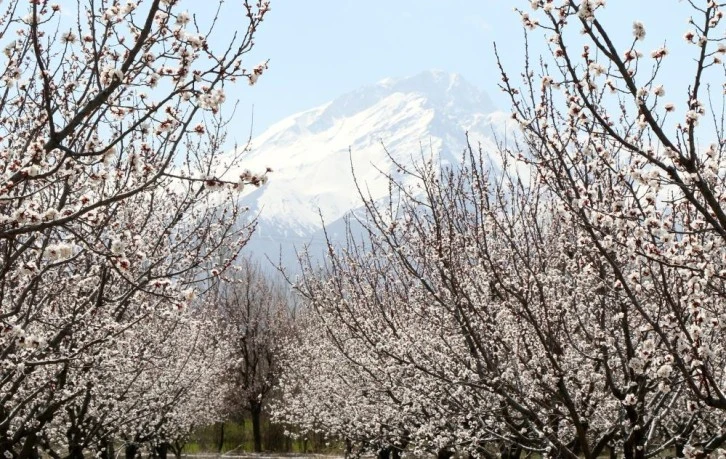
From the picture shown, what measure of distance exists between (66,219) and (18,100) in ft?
16.7

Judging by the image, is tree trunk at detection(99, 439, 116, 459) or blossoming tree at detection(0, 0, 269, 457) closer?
blossoming tree at detection(0, 0, 269, 457)

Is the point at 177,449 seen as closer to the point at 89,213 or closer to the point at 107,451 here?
the point at 107,451

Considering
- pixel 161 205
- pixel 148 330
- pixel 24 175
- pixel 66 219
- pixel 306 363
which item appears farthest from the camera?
pixel 306 363

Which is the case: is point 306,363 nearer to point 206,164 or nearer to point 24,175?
point 206,164

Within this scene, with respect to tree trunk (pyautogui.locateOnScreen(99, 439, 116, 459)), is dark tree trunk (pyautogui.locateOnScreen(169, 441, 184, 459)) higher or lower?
lower

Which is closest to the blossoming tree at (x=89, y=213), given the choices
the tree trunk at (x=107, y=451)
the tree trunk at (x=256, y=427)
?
the tree trunk at (x=107, y=451)

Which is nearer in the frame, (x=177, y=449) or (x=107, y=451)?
(x=107, y=451)

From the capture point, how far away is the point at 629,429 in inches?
297

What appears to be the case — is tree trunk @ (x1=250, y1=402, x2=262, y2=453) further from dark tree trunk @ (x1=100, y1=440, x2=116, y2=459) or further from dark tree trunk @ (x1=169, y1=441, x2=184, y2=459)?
dark tree trunk @ (x1=100, y1=440, x2=116, y2=459)

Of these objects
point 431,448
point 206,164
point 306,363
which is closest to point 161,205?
point 206,164

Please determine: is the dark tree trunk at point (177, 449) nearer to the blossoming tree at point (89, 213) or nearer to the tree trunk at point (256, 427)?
the tree trunk at point (256, 427)

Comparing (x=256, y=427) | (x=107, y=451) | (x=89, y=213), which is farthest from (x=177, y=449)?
(x=89, y=213)

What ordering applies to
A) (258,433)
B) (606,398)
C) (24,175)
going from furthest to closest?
(258,433) < (606,398) < (24,175)

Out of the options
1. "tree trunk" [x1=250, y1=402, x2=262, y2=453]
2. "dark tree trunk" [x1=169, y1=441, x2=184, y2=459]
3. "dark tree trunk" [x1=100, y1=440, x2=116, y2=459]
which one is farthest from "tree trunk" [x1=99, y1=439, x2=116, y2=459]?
"tree trunk" [x1=250, y1=402, x2=262, y2=453]
